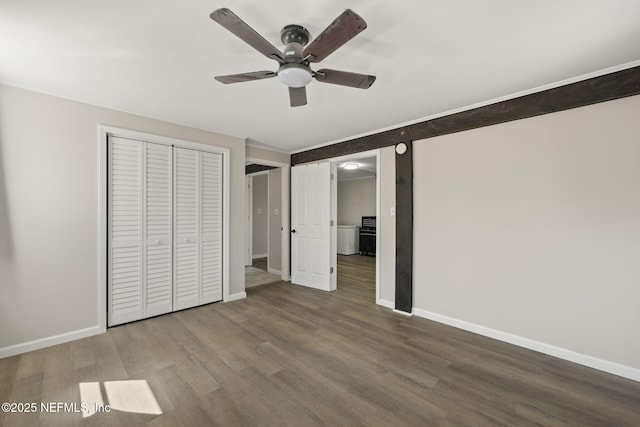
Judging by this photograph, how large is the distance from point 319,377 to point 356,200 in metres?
6.56

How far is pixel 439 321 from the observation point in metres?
3.00

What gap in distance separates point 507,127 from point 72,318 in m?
4.78

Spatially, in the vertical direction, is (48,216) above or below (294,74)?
below

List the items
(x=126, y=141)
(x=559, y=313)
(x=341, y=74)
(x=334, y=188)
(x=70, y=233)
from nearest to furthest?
(x=341, y=74)
(x=559, y=313)
(x=70, y=233)
(x=126, y=141)
(x=334, y=188)

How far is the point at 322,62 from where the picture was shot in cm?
195

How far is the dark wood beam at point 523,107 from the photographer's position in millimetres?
2018

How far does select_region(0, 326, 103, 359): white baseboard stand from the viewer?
7.40 ft

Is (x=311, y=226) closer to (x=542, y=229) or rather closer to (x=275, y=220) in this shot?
(x=275, y=220)

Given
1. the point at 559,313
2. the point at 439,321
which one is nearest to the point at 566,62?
the point at 559,313

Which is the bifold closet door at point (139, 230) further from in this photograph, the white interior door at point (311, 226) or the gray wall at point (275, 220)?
the gray wall at point (275, 220)

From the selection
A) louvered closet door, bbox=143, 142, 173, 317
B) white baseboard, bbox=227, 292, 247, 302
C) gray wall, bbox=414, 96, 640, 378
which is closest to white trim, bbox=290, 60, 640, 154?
gray wall, bbox=414, 96, 640, 378

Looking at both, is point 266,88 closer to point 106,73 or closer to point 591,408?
point 106,73

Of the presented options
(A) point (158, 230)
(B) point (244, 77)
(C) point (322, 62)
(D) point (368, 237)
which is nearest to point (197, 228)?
(A) point (158, 230)

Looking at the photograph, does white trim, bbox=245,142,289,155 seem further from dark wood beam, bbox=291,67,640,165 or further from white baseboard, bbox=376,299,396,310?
white baseboard, bbox=376,299,396,310
